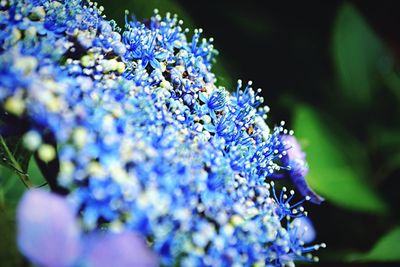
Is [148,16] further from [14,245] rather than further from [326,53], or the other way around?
[326,53]

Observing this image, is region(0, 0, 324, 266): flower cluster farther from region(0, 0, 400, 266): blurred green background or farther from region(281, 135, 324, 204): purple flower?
region(0, 0, 400, 266): blurred green background

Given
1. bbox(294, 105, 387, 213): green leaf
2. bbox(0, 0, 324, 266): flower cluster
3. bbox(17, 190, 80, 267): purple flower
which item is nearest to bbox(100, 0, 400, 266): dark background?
bbox(294, 105, 387, 213): green leaf

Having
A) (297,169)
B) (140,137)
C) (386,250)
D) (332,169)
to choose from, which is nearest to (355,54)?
(332,169)

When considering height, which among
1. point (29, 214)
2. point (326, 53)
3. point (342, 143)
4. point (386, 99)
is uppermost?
point (326, 53)

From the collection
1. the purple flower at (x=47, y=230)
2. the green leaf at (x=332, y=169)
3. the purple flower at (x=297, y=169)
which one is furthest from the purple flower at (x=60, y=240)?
the green leaf at (x=332, y=169)

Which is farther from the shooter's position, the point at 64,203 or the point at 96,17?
the point at 96,17

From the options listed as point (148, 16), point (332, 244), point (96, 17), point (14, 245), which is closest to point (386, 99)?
point (332, 244)
